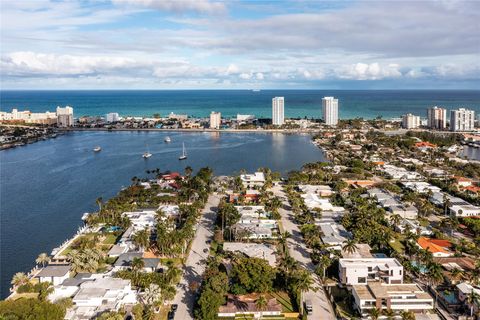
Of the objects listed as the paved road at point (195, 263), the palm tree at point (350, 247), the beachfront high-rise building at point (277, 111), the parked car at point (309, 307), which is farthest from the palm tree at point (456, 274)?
the beachfront high-rise building at point (277, 111)

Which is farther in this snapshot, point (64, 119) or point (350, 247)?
point (64, 119)

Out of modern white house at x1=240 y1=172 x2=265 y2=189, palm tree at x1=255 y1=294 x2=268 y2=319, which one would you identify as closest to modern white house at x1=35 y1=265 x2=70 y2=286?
palm tree at x1=255 y1=294 x2=268 y2=319

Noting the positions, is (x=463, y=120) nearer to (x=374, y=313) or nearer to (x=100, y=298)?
(x=374, y=313)

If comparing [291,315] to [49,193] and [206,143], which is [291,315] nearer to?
[49,193]

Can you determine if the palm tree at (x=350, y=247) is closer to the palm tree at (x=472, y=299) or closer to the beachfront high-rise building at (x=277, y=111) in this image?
the palm tree at (x=472, y=299)

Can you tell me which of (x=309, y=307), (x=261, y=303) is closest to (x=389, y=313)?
(x=309, y=307)

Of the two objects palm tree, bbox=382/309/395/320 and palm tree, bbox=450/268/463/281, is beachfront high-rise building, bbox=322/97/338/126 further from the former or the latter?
palm tree, bbox=382/309/395/320
